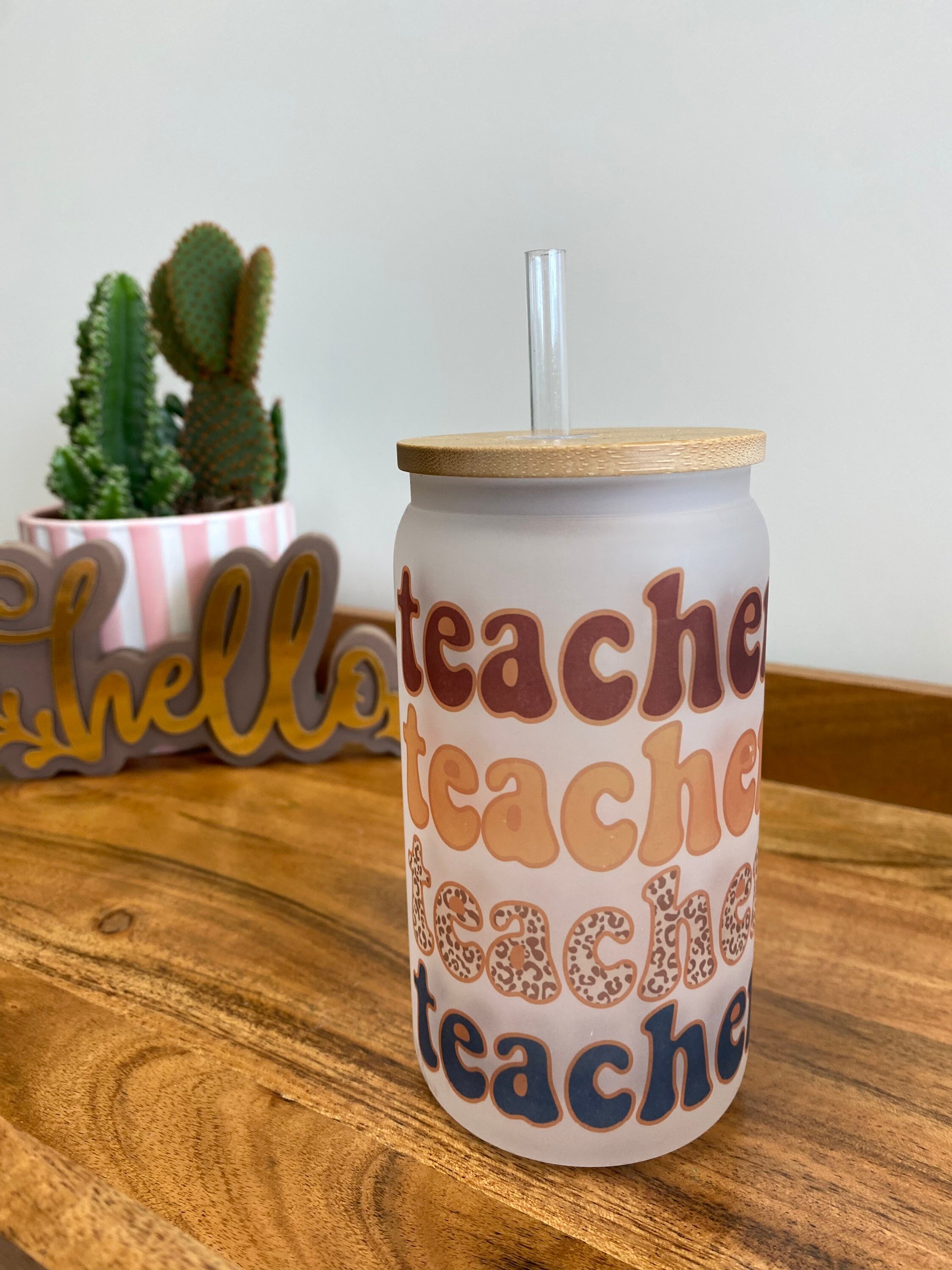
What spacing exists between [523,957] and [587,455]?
0.18 metres

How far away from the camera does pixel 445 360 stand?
0.84 m

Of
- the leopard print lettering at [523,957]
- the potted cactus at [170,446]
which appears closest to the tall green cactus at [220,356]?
the potted cactus at [170,446]

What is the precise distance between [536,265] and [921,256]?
1.19 ft

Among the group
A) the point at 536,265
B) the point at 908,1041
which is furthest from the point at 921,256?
the point at 908,1041

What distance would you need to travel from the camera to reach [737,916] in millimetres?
369

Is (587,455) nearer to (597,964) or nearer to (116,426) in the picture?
(597,964)

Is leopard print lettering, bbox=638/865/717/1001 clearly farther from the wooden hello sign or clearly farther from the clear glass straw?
the wooden hello sign

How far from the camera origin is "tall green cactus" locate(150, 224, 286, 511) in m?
0.75

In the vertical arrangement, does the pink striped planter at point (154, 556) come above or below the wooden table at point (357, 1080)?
above

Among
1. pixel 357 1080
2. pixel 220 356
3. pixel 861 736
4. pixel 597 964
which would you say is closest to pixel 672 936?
pixel 597 964

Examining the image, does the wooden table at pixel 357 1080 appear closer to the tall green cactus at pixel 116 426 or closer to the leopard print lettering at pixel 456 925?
the leopard print lettering at pixel 456 925

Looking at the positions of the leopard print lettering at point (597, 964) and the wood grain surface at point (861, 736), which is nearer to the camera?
the leopard print lettering at point (597, 964)

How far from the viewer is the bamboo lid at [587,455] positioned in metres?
0.31

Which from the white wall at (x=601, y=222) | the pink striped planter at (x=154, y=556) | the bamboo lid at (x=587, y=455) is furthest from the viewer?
the pink striped planter at (x=154, y=556)
